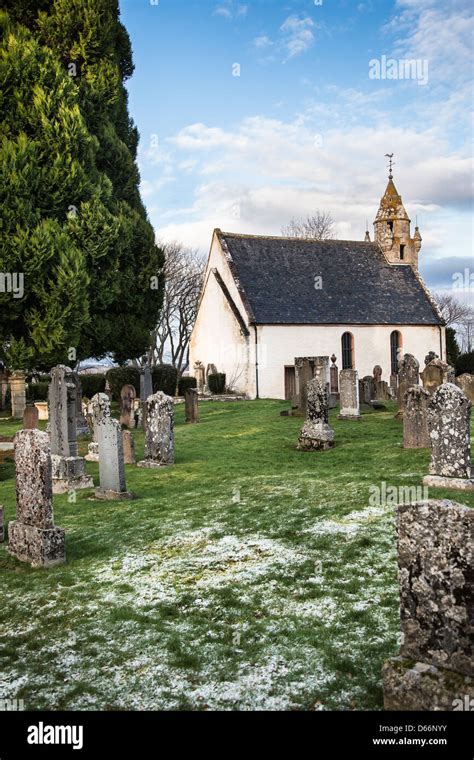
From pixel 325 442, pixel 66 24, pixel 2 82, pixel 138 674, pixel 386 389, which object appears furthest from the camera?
pixel 386 389

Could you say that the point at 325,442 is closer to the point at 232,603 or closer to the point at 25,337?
the point at 232,603

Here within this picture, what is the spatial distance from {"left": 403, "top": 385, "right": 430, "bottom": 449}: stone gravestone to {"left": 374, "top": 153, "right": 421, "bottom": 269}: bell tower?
85.5ft

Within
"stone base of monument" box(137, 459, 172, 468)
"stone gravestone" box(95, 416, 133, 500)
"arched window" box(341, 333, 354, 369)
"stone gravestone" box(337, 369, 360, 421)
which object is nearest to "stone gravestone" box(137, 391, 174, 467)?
"stone base of monument" box(137, 459, 172, 468)

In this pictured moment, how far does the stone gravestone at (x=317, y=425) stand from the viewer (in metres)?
13.4

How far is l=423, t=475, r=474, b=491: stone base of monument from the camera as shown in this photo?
8703 millimetres

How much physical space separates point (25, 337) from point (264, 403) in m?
11.4

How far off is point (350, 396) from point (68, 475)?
10286 mm

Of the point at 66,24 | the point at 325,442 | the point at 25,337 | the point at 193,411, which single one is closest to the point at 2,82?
the point at 66,24

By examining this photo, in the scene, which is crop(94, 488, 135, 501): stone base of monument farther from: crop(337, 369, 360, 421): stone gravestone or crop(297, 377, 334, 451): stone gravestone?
crop(337, 369, 360, 421): stone gravestone

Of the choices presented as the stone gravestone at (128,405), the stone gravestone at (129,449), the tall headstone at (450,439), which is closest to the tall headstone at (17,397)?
the stone gravestone at (128,405)

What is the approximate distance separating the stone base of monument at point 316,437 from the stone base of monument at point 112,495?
5.12 m
